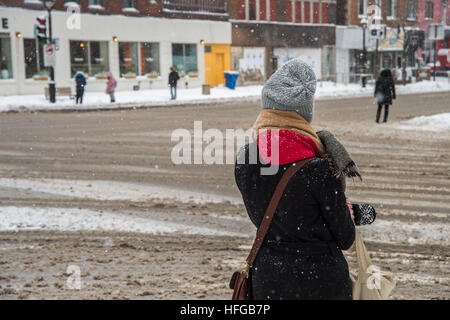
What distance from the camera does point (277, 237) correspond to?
277 centimetres

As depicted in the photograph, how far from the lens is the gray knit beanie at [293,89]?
9.02 feet

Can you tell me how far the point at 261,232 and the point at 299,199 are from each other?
0.74 ft

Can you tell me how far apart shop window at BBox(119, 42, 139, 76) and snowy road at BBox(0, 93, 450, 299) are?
79.5 feet

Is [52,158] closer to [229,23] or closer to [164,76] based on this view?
[164,76]

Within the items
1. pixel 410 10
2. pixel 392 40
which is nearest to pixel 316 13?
pixel 392 40

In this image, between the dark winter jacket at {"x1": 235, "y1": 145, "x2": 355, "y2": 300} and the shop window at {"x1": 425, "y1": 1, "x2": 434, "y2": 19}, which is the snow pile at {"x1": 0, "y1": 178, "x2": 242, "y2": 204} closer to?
the dark winter jacket at {"x1": 235, "y1": 145, "x2": 355, "y2": 300}

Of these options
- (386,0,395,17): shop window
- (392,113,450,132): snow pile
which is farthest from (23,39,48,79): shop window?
(386,0,395,17): shop window

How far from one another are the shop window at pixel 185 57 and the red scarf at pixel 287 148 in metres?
40.3

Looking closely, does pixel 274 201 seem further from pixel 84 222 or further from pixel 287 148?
pixel 84 222

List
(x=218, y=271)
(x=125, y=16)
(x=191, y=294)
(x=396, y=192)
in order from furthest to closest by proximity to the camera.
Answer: (x=125, y=16), (x=396, y=192), (x=218, y=271), (x=191, y=294)

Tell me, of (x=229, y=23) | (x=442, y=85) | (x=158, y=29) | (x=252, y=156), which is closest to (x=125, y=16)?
(x=158, y=29)

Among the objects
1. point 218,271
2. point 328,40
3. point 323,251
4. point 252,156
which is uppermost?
point 328,40

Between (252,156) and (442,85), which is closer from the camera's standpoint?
(252,156)

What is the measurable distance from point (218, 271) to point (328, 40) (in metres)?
49.8
